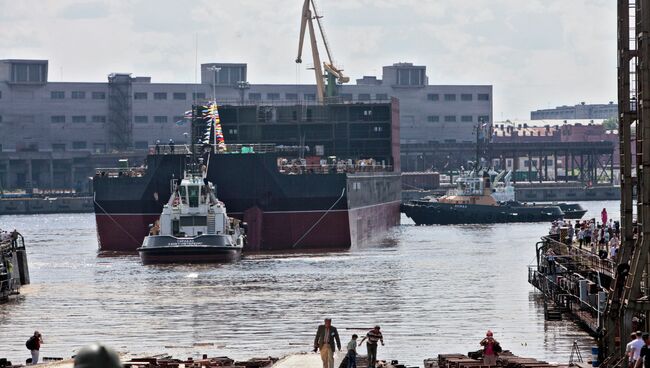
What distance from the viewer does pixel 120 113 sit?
19625 cm

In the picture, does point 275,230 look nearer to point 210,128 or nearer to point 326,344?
point 210,128

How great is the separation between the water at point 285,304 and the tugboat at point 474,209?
3872cm

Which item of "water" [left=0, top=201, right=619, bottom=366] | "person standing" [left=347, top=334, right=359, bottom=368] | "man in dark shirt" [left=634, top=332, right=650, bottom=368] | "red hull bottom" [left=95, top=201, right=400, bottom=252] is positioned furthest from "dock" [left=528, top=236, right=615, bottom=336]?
"red hull bottom" [left=95, top=201, right=400, bottom=252]

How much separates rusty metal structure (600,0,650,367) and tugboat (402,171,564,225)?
3774 inches

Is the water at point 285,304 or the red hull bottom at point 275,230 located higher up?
the red hull bottom at point 275,230

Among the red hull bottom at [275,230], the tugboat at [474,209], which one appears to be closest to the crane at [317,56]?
the tugboat at [474,209]

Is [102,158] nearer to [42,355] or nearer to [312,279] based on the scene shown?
[312,279]

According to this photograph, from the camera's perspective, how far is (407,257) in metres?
86.7

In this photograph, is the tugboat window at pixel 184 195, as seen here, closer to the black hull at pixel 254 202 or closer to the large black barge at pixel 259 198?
the large black barge at pixel 259 198

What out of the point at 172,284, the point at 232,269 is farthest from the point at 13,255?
the point at 232,269

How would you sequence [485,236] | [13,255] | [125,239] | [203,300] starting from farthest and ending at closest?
[485,236]
[125,239]
[13,255]
[203,300]

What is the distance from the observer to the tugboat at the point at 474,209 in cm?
13362

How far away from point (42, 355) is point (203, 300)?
17058 millimetres

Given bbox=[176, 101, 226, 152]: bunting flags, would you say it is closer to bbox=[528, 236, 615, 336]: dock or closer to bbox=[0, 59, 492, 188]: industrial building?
bbox=[528, 236, 615, 336]: dock
